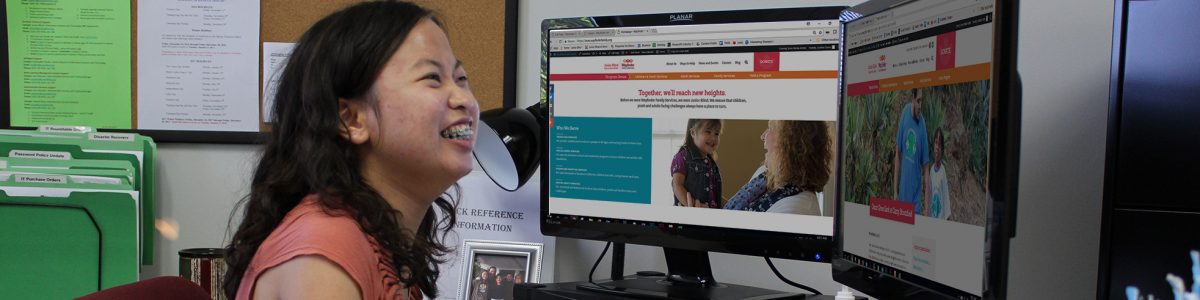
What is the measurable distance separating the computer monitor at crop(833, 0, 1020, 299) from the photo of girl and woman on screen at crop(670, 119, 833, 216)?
0.09 m

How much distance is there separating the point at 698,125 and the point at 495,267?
432 mm

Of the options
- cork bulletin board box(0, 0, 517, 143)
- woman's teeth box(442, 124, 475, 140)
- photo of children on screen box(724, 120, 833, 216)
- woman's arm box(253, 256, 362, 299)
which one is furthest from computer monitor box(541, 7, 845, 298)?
woman's arm box(253, 256, 362, 299)

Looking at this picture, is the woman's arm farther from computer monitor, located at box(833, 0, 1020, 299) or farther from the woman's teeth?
computer monitor, located at box(833, 0, 1020, 299)

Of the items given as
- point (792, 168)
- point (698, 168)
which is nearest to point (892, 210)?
point (792, 168)

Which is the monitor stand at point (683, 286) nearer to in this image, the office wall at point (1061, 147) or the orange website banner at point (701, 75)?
the orange website banner at point (701, 75)

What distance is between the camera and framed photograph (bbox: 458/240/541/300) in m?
1.79

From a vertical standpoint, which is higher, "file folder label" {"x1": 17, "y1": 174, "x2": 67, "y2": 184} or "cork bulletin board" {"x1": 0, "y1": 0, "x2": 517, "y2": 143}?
"cork bulletin board" {"x1": 0, "y1": 0, "x2": 517, "y2": 143}

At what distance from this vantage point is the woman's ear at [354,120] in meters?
1.17

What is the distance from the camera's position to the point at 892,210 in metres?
1.26

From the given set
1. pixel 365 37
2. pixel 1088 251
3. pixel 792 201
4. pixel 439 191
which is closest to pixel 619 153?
pixel 792 201

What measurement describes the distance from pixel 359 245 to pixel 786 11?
702 millimetres

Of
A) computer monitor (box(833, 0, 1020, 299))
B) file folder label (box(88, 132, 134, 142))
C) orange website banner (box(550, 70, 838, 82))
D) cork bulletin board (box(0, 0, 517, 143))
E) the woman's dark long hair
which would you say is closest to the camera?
computer monitor (box(833, 0, 1020, 299))

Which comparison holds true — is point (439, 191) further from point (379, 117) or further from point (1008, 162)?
point (1008, 162)

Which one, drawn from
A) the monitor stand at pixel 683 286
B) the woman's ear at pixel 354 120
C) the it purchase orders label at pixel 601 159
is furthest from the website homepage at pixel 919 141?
the woman's ear at pixel 354 120
